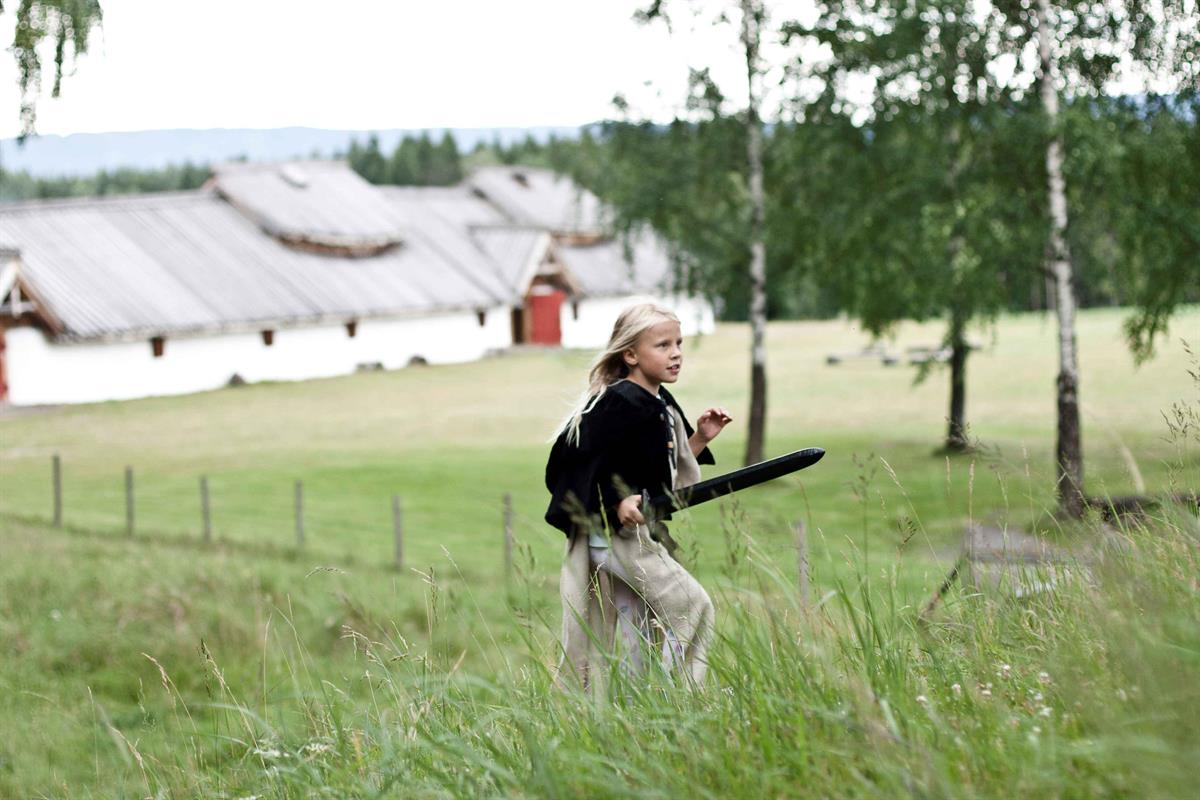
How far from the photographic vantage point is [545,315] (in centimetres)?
5566

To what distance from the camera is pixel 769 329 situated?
6575 cm

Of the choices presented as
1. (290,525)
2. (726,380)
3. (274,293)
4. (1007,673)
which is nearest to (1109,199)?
(290,525)

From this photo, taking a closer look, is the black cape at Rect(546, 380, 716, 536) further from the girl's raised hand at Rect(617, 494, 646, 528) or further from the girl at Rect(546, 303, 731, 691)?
the girl's raised hand at Rect(617, 494, 646, 528)

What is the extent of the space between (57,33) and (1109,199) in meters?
13.0

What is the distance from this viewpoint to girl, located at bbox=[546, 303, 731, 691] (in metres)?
4.53

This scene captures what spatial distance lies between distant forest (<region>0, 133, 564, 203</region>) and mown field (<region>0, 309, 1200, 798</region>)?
63559 mm

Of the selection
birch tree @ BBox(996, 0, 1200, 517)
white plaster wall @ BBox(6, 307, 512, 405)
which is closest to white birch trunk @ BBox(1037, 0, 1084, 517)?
birch tree @ BBox(996, 0, 1200, 517)

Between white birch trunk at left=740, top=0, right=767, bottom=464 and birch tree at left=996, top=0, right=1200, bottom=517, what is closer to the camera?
birch tree at left=996, top=0, right=1200, bottom=517

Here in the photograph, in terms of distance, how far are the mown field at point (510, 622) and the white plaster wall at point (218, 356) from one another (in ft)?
7.53

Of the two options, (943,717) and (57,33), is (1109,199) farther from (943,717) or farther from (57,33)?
(943,717)

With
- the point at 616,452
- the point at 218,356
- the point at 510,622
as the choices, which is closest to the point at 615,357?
the point at 616,452

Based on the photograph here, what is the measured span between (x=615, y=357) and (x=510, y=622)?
660cm

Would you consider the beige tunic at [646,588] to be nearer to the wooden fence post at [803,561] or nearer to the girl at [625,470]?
the girl at [625,470]

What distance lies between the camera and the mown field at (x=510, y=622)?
8.97ft
